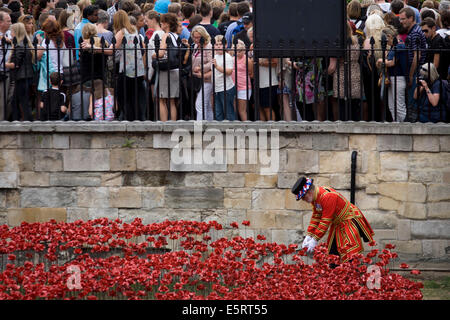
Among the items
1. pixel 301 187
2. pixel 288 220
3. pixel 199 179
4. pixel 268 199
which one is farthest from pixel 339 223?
pixel 199 179

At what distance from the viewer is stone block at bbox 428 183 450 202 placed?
37.8ft

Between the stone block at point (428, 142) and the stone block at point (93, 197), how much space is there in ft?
13.0

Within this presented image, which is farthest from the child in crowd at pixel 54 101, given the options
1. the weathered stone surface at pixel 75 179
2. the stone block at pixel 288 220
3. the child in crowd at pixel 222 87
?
the stone block at pixel 288 220

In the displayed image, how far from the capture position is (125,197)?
11727mm

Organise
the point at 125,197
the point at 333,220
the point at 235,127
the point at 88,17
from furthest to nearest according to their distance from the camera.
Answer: the point at 88,17 < the point at 125,197 < the point at 235,127 < the point at 333,220

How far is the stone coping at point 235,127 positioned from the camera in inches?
448

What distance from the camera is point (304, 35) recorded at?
11.9m

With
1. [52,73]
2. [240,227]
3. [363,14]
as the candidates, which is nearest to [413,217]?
[240,227]

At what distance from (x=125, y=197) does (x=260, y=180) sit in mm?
1746

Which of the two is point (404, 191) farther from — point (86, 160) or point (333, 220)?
point (86, 160)

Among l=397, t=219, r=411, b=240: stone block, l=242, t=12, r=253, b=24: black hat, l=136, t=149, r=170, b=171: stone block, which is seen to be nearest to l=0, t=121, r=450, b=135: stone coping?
l=136, t=149, r=170, b=171: stone block

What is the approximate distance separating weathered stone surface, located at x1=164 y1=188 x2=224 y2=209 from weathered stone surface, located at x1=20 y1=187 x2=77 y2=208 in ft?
4.12

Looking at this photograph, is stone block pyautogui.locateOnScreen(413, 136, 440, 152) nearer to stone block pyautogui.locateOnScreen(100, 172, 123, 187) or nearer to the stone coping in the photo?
the stone coping

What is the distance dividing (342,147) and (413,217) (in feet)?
4.16
